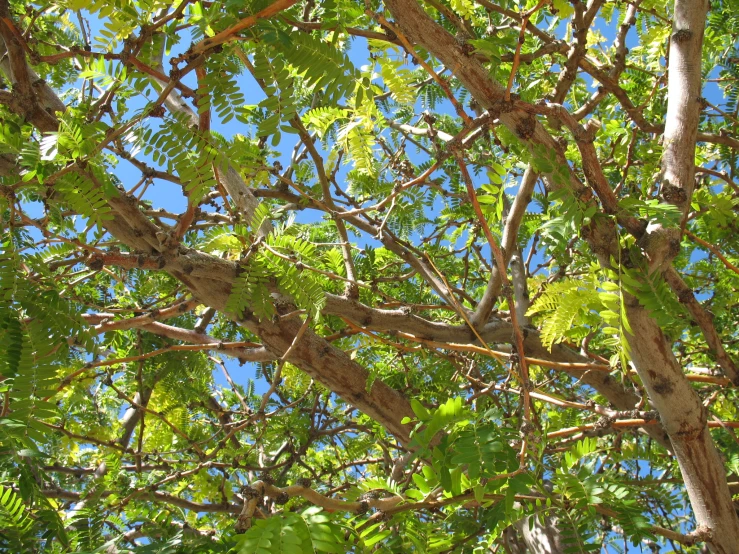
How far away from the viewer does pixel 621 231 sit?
182 centimetres

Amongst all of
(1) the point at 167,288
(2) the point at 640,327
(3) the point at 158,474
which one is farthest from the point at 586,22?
(3) the point at 158,474

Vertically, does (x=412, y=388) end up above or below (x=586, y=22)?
below

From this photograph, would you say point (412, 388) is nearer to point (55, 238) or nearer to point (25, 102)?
point (55, 238)

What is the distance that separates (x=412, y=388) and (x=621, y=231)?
1.34 metres

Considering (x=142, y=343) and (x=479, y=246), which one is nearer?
(x=142, y=343)

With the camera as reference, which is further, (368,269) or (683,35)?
(368,269)

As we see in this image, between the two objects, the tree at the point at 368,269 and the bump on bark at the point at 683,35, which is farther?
the bump on bark at the point at 683,35

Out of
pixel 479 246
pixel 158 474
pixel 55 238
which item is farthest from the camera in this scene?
pixel 479 246

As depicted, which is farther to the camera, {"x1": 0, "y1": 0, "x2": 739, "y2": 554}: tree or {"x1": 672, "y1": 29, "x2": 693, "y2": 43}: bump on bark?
{"x1": 672, "y1": 29, "x2": 693, "y2": 43}: bump on bark

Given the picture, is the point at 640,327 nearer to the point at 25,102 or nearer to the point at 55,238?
the point at 55,238

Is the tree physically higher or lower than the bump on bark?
lower

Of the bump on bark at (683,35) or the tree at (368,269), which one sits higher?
the bump on bark at (683,35)

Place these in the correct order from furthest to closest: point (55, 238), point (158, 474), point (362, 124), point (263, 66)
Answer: point (158, 474) → point (362, 124) → point (55, 238) → point (263, 66)

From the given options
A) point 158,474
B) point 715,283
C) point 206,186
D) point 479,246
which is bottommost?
point 158,474
